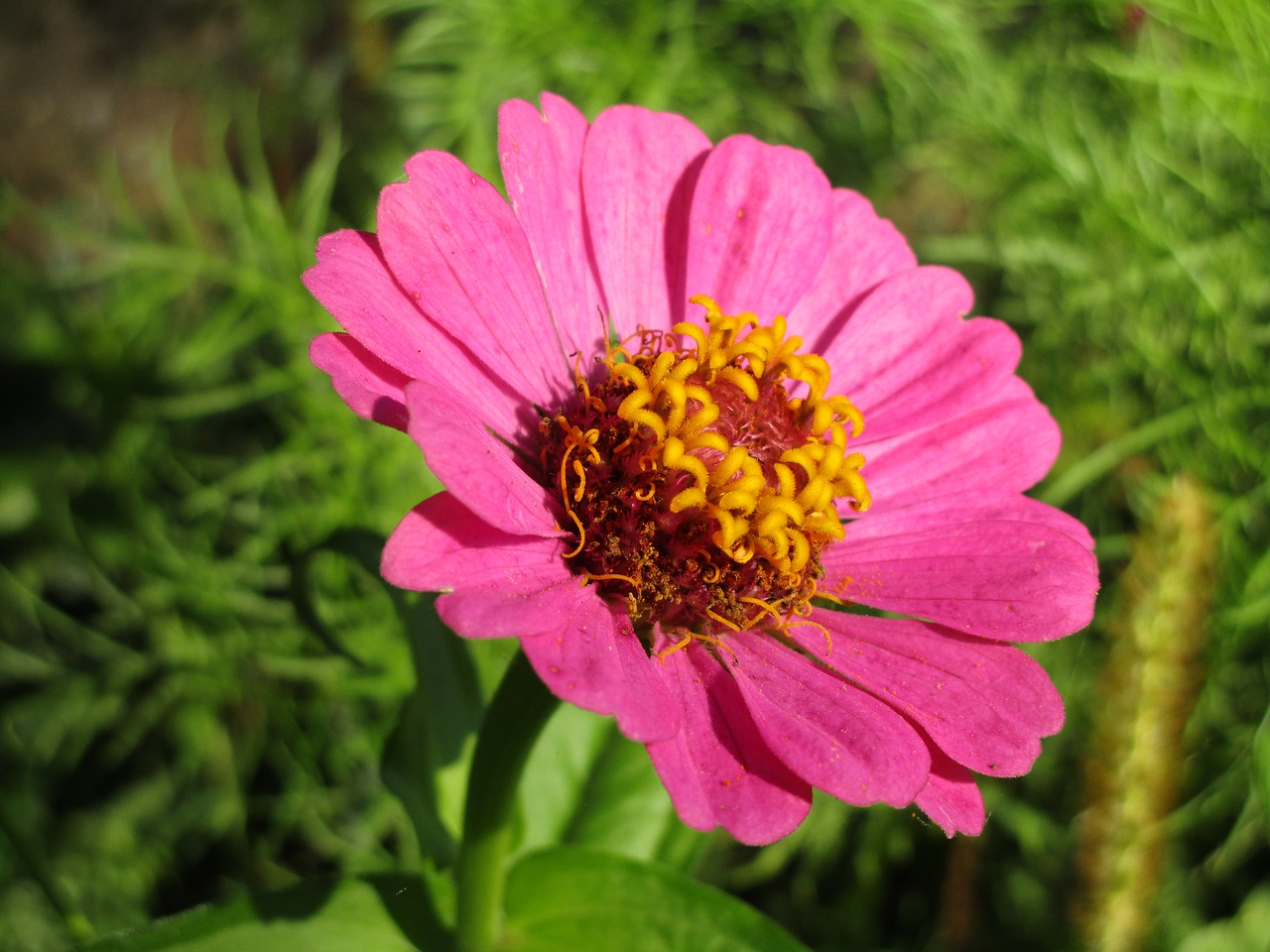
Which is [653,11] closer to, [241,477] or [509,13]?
[509,13]

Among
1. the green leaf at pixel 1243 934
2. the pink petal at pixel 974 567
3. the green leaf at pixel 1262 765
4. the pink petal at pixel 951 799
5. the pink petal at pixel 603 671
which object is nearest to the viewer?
the pink petal at pixel 603 671

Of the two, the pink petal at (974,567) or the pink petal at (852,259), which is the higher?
the pink petal at (852,259)

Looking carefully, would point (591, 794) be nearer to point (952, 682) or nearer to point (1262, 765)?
point (952, 682)

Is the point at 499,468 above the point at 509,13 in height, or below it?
below

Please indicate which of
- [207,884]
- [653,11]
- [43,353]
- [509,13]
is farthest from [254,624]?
[653,11]

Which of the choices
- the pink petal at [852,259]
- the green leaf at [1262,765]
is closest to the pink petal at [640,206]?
the pink petal at [852,259]

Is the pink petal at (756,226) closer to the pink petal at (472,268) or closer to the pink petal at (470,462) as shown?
the pink petal at (472,268)
